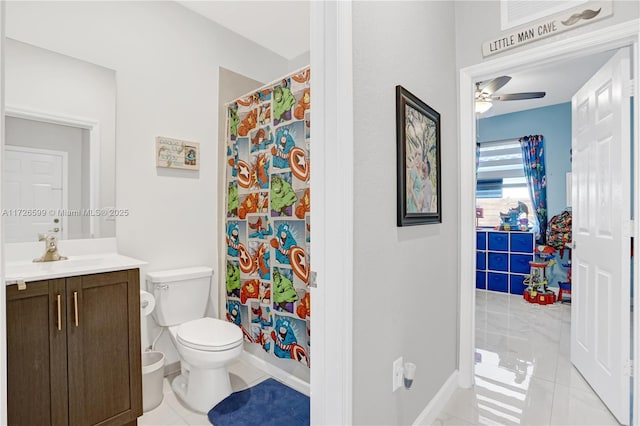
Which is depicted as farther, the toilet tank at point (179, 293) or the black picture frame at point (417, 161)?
the toilet tank at point (179, 293)

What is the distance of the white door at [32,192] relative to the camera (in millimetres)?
1825

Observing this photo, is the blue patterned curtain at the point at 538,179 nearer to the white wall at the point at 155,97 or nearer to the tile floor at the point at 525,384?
the tile floor at the point at 525,384

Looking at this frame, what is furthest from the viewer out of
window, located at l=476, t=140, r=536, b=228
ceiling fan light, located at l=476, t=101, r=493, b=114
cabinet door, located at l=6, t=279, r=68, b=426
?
window, located at l=476, t=140, r=536, b=228

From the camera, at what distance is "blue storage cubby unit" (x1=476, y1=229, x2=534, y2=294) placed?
4.76 m

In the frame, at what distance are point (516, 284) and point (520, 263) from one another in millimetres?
313

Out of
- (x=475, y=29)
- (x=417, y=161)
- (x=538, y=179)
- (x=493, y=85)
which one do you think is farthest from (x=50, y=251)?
(x=538, y=179)

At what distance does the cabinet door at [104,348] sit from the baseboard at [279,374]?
0.90 meters

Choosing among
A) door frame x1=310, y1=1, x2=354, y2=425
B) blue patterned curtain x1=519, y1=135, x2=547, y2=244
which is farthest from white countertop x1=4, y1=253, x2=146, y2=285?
blue patterned curtain x1=519, y1=135, x2=547, y2=244

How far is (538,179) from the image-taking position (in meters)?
4.78

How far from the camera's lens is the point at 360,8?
1277mm

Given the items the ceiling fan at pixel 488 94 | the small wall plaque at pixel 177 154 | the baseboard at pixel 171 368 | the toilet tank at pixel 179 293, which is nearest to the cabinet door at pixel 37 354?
the toilet tank at pixel 179 293

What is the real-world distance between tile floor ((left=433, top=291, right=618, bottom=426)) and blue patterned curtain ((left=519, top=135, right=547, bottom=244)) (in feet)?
5.14

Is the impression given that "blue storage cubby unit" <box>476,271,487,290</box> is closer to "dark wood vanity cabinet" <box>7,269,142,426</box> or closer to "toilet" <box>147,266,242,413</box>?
"toilet" <box>147,266,242,413</box>

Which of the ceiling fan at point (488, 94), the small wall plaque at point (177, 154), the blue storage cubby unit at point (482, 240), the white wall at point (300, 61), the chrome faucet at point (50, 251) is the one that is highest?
the white wall at point (300, 61)
